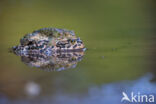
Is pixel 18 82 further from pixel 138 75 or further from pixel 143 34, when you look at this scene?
pixel 143 34

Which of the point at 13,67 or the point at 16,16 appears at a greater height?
the point at 16,16

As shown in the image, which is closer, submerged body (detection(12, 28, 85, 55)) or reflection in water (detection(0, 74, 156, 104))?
reflection in water (detection(0, 74, 156, 104))

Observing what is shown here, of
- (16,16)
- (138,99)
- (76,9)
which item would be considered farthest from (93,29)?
(138,99)

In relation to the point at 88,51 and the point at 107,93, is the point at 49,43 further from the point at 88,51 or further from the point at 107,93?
the point at 107,93

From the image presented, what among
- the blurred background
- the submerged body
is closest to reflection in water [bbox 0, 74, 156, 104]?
the blurred background

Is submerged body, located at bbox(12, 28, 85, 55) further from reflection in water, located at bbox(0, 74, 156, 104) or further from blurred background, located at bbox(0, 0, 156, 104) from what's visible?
reflection in water, located at bbox(0, 74, 156, 104)

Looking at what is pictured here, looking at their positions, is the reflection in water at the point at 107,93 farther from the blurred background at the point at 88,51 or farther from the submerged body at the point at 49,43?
the submerged body at the point at 49,43

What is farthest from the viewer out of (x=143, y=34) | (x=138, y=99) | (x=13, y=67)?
(x=143, y=34)
